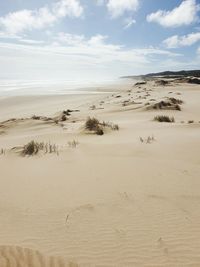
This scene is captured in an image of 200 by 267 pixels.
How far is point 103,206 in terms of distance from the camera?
12.9 ft

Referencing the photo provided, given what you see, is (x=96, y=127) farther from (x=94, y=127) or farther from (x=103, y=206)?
(x=103, y=206)

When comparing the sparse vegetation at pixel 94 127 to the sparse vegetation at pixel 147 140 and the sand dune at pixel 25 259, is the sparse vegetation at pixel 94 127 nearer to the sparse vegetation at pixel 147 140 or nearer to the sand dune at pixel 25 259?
the sparse vegetation at pixel 147 140

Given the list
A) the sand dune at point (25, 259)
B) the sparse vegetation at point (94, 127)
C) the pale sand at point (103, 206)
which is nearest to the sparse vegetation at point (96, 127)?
the sparse vegetation at point (94, 127)

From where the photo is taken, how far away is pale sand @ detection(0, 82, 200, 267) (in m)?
3.01

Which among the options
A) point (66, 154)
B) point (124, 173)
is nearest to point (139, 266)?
point (124, 173)

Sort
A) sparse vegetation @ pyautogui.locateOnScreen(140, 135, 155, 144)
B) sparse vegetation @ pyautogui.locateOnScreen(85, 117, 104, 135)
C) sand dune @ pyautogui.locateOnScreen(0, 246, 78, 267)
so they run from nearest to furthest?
sand dune @ pyautogui.locateOnScreen(0, 246, 78, 267) → sparse vegetation @ pyautogui.locateOnScreen(140, 135, 155, 144) → sparse vegetation @ pyautogui.locateOnScreen(85, 117, 104, 135)

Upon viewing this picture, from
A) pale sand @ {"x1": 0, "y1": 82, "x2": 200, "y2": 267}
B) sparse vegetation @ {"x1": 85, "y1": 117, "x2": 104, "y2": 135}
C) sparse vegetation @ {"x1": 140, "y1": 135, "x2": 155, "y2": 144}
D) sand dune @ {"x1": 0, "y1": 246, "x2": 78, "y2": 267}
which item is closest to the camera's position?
sand dune @ {"x1": 0, "y1": 246, "x2": 78, "y2": 267}

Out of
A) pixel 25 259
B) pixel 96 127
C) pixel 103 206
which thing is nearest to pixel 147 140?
pixel 96 127

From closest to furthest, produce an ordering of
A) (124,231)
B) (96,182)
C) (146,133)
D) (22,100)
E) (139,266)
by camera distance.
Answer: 1. (139,266)
2. (124,231)
3. (96,182)
4. (146,133)
5. (22,100)

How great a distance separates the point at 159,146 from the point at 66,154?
1.89 meters

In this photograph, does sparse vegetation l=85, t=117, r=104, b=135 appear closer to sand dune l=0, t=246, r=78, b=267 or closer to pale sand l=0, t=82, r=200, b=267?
pale sand l=0, t=82, r=200, b=267

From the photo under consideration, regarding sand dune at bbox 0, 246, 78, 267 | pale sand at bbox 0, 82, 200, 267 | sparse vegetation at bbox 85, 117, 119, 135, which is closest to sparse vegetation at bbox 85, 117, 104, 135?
sparse vegetation at bbox 85, 117, 119, 135

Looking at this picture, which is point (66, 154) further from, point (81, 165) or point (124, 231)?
point (124, 231)

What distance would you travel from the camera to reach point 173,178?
481 cm
